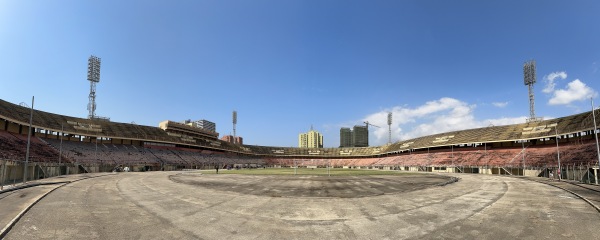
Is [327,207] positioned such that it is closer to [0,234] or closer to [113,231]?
[113,231]

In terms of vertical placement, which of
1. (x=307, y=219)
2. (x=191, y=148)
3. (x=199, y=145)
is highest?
(x=199, y=145)

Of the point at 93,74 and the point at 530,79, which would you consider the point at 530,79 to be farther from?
the point at 93,74

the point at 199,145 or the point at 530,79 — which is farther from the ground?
the point at 530,79

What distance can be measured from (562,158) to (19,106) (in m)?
104

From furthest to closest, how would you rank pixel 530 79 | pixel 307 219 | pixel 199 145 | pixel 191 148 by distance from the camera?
1. pixel 199 145
2. pixel 191 148
3. pixel 530 79
4. pixel 307 219

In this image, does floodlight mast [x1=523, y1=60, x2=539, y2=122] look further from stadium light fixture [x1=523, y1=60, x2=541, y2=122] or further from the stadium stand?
the stadium stand

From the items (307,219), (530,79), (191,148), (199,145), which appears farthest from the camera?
(199,145)

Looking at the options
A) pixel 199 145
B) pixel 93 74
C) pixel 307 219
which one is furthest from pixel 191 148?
pixel 307 219

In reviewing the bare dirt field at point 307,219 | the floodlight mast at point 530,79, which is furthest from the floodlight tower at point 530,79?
the bare dirt field at point 307,219

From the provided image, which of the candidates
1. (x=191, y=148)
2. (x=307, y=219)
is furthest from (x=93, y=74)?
(x=307, y=219)

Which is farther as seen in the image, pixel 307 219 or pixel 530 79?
pixel 530 79

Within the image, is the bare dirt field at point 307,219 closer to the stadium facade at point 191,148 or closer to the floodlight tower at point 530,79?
the stadium facade at point 191,148

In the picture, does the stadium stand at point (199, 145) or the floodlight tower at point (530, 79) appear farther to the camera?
the floodlight tower at point (530, 79)

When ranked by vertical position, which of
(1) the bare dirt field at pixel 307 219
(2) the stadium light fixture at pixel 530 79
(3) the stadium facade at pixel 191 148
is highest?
(2) the stadium light fixture at pixel 530 79
